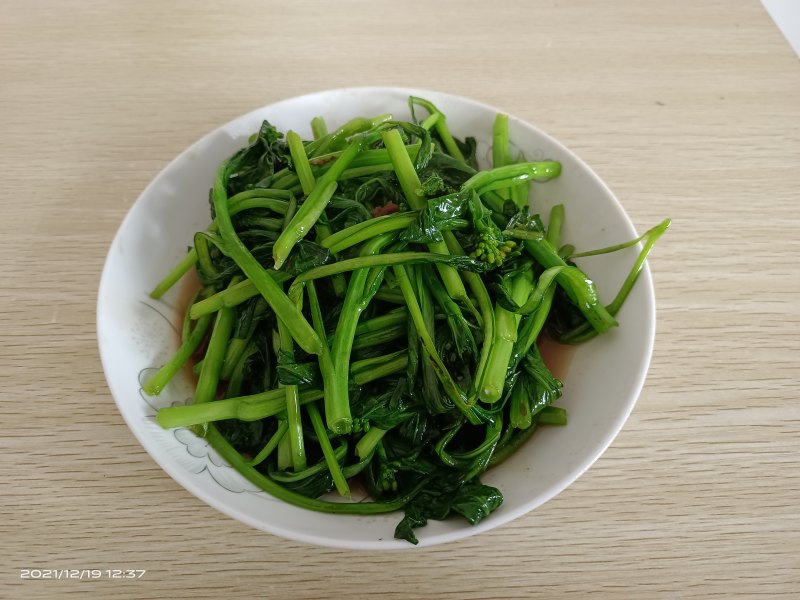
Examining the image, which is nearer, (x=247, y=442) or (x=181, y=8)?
(x=247, y=442)

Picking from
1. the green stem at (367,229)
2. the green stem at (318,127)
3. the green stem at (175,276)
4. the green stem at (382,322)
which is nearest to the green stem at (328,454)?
the green stem at (382,322)

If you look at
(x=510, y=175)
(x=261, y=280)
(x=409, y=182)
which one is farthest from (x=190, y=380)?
(x=510, y=175)

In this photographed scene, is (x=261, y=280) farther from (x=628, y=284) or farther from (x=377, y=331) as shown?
(x=628, y=284)

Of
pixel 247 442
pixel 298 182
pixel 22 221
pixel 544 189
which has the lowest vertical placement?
pixel 247 442

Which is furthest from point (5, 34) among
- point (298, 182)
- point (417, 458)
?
point (417, 458)

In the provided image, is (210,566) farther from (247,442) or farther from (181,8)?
(181,8)

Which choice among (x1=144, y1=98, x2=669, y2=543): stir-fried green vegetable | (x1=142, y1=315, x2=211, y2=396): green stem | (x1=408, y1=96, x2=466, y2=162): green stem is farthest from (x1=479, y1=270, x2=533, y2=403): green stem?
(x1=142, y1=315, x2=211, y2=396): green stem
